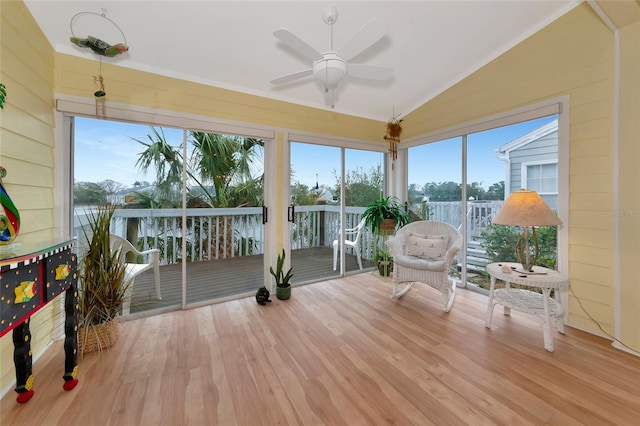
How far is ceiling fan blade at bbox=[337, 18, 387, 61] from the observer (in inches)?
62.4

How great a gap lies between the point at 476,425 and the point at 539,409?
1.46ft

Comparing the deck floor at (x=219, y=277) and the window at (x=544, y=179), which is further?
the deck floor at (x=219, y=277)

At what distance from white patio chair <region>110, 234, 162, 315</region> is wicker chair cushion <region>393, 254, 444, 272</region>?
275cm

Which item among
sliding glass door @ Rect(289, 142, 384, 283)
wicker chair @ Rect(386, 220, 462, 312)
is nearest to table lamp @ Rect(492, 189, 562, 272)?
wicker chair @ Rect(386, 220, 462, 312)

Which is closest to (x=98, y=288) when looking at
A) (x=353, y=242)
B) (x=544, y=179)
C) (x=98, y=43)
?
(x=98, y=43)

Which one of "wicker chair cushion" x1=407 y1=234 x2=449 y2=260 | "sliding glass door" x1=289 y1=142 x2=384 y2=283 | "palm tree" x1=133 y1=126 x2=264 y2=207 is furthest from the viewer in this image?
"sliding glass door" x1=289 y1=142 x2=384 y2=283

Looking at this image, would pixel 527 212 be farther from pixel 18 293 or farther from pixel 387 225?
pixel 18 293

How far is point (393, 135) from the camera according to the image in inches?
171

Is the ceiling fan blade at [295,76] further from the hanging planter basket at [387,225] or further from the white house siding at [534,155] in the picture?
the white house siding at [534,155]

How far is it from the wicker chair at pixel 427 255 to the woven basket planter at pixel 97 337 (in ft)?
9.19

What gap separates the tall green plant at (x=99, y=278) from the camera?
200 centimetres

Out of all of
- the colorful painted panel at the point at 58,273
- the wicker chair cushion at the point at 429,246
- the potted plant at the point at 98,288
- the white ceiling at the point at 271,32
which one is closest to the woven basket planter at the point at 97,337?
the potted plant at the point at 98,288

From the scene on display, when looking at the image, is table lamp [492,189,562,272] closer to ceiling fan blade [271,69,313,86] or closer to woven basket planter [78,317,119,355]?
ceiling fan blade [271,69,313,86]

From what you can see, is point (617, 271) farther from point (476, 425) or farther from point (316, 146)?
point (316, 146)
